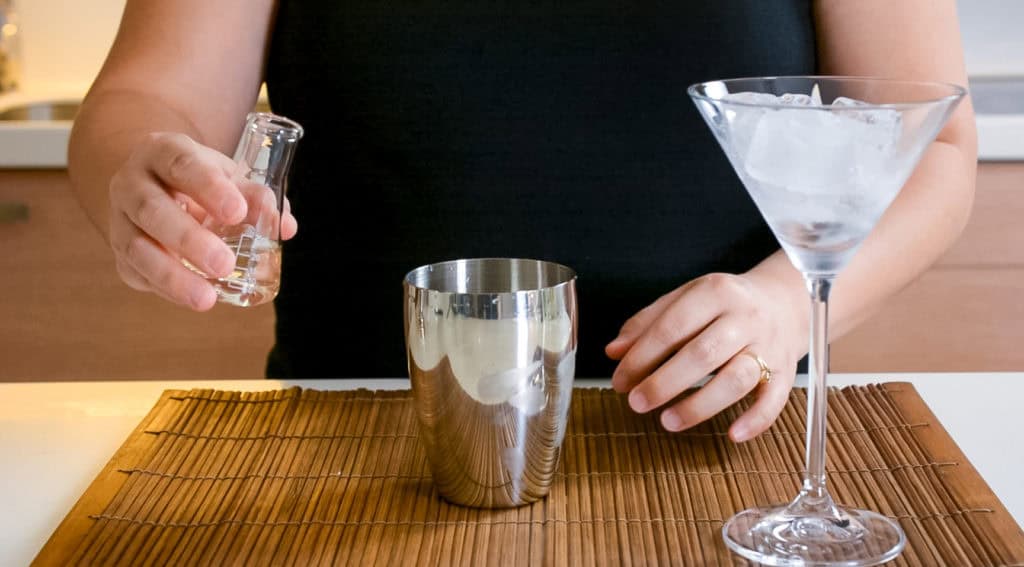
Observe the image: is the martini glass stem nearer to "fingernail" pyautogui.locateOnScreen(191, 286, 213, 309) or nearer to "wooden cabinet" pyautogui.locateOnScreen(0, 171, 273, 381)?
"fingernail" pyautogui.locateOnScreen(191, 286, 213, 309)

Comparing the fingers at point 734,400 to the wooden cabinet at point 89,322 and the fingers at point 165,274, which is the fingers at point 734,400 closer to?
the fingers at point 165,274

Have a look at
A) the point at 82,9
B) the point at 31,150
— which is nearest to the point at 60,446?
the point at 31,150

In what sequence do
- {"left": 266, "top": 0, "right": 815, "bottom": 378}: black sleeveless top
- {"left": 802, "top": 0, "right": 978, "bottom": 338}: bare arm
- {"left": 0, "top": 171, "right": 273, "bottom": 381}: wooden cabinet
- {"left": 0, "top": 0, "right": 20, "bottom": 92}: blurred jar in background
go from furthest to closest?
1. {"left": 0, "top": 0, "right": 20, "bottom": 92}: blurred jar in background
2. {"left": 0, "top": 171, "right": 273, "bottom": 381}: wooden cabinet
3. {"left": 266, "top": 0, "right": 815, "bottom": 378}: black sleeveless top
4. {"left": 802, "top": 0, "right": 978, "bottom": 338}: bare arm

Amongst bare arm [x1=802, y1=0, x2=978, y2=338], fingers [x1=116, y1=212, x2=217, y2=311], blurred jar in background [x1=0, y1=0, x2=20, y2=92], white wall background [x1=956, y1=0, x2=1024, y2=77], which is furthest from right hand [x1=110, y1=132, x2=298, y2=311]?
white wall background [x1=956, y1=0, x2=1024, y2=77]

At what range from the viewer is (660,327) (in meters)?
0.85

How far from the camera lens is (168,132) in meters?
0.91

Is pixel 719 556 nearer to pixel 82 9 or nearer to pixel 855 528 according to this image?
pixel 855 528

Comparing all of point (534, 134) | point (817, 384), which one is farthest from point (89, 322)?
point (817, 384)

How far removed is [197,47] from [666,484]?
2.19ft

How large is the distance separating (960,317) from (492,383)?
1.62 metres

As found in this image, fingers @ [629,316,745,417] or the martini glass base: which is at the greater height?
fingers @ [629,316,745,417]

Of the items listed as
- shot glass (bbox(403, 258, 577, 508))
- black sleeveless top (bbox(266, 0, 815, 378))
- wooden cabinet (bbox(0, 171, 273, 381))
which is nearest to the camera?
shot glass (bbox(403, 258, 577, 508))

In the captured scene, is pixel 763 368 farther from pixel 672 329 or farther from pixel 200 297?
pixel 200 297

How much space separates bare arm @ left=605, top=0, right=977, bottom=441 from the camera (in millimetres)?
838
